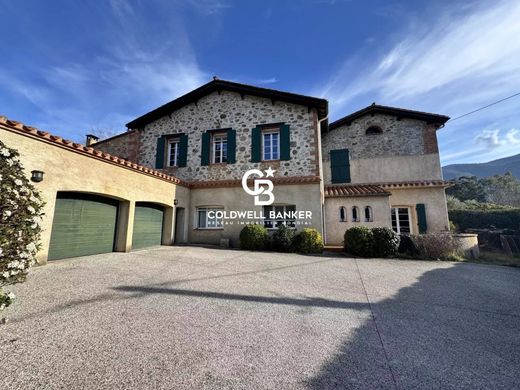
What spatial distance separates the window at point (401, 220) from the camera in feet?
39.6

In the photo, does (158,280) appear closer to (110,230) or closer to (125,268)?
(125,268)

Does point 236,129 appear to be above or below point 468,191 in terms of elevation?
above

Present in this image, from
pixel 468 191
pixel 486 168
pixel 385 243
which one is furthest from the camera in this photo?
pixel 486 168

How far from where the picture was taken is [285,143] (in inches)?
403

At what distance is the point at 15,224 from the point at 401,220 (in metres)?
14.2

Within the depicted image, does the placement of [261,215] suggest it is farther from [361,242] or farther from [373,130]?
[373,130]

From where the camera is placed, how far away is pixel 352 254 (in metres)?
8.41

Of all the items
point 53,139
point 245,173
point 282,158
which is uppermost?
point 282,158

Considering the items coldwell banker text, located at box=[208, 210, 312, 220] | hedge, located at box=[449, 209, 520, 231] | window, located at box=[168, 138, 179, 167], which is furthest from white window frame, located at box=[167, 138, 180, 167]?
hedge, located at box=[449, 209, 520, 231]

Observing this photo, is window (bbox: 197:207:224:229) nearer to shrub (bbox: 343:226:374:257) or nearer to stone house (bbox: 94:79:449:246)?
stone house (bbox: 94:79:449:246)

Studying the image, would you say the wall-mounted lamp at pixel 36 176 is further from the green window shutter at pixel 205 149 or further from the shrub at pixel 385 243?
the shrub at pixel 385 243

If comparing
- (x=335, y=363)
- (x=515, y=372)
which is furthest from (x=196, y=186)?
(x=515, y=372)
